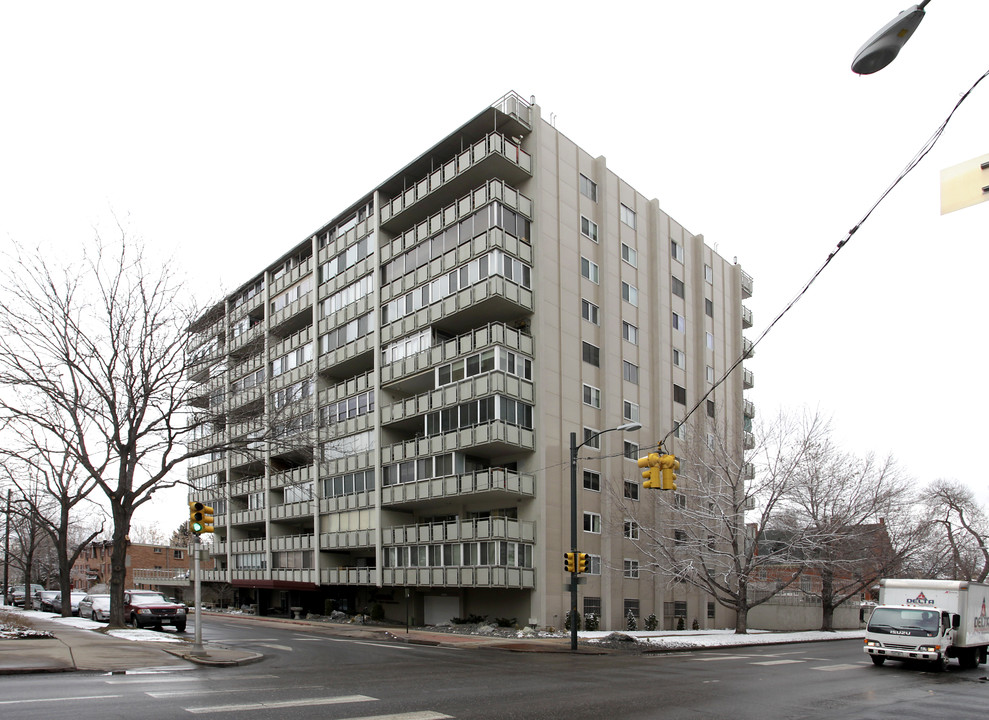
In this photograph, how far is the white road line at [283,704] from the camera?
35.6 feet

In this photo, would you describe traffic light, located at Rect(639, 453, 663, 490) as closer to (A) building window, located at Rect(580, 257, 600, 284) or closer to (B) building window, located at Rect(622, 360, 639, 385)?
(A) building window, located at Rect(580, 257, 600, 284)

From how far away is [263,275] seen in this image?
191 feet

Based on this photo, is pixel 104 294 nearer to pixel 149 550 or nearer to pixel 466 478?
pixel 466 478

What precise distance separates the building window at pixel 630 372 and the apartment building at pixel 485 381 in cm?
12

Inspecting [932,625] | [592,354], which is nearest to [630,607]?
[592,354]

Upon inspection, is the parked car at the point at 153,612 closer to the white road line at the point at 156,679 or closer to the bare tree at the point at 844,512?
the white road line at the point at 156,679

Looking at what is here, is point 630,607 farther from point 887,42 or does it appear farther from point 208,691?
point 887,42

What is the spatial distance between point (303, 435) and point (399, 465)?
12.4m

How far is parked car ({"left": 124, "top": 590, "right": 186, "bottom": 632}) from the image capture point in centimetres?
3067

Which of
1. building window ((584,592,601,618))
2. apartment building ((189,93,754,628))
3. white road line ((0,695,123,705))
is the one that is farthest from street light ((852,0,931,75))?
building window ((584,592,601,618))

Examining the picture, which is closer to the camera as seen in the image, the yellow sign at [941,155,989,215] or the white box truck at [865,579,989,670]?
the yellow sign at [941,155,989,215]

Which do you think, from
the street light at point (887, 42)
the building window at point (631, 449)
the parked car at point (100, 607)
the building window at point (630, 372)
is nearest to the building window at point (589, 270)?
the building window at point (630, 372)

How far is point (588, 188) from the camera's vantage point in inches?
1642

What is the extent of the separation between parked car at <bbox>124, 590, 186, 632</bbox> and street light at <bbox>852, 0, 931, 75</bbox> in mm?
31403
